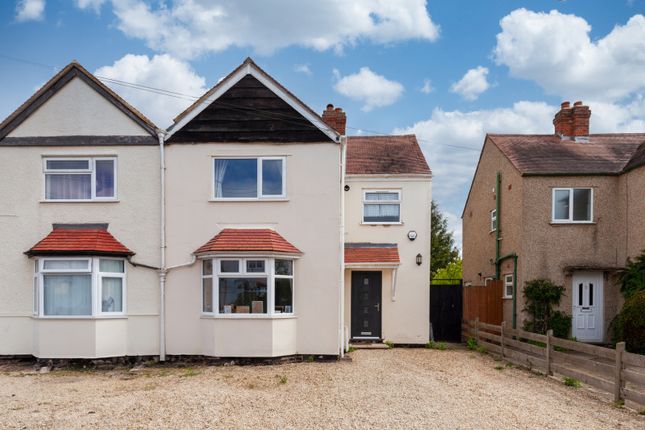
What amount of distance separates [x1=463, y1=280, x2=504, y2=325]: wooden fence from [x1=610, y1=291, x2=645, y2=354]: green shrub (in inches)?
185

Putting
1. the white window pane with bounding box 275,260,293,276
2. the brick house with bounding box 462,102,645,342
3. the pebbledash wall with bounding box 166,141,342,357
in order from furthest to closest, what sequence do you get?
the brick house with bounding box 462,102,645,342 → the pebbledash wall with bounding box 166,141,342,357 → the white window pane with bounding box 275,260,293,276

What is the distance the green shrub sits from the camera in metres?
13.0

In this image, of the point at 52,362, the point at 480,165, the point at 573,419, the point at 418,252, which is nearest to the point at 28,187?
the point at 52,362

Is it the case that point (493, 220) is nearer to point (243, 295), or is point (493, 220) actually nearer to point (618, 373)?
point (243, 295)

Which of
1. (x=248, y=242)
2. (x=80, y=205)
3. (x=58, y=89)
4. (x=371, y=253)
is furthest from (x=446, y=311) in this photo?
(x=58, y=89)

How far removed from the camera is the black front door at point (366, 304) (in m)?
17.2

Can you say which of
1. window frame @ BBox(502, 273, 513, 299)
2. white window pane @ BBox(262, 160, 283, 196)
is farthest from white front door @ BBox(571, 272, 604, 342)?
white window pane @ BBox(262, 160, 283, 196)

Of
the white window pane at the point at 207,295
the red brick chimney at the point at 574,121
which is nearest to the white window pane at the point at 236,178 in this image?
the white window pane at the point at 207,295

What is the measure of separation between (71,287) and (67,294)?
0.19 m

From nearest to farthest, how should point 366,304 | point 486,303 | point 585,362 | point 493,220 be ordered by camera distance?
point 585,362, point 366,304, point 486,303, point 493,220

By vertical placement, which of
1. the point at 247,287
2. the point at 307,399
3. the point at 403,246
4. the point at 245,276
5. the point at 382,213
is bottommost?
the point at 307,399

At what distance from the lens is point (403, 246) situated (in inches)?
684

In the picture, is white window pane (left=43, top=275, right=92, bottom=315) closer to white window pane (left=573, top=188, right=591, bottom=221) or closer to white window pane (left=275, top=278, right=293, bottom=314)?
white window pane (left=275, top=278, right=293, bottom=314)

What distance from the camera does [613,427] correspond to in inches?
313
